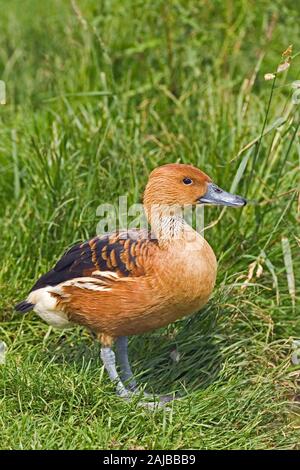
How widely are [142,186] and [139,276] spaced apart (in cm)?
126

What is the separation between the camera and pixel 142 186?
5.39 m

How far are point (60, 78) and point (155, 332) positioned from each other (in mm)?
2386

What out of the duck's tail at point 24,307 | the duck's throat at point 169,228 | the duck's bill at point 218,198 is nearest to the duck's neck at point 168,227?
the duck's throat at point 169,228

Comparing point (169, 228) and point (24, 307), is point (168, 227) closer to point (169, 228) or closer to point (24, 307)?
point (169, 228)

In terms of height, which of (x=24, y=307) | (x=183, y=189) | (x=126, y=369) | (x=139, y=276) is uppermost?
(x=183, y=189)

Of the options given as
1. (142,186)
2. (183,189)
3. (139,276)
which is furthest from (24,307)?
(142,186)

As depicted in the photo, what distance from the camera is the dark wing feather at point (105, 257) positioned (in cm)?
426

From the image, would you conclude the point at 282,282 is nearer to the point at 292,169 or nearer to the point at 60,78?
the point at 292,169

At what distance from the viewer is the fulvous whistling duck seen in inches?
A: 163

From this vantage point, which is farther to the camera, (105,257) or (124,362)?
(124,362)

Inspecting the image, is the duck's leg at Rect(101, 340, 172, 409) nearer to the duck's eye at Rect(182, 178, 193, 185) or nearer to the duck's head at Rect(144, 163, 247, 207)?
the duck's head at Rect(144, 163, 247, 207)

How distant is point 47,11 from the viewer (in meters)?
7.92

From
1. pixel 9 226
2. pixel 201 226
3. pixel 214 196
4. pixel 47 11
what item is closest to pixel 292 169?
pixel 201 226

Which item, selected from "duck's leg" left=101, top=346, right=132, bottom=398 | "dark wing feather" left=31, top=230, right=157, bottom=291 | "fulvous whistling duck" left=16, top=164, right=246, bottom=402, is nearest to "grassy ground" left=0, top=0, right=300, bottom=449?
"duck's leg" left=101, top=346, right=132, bottom=398
